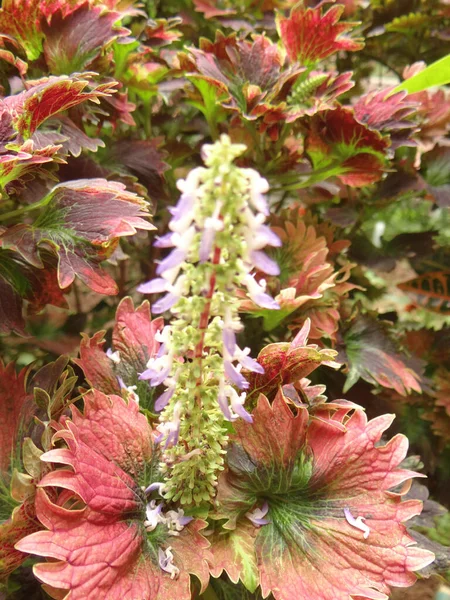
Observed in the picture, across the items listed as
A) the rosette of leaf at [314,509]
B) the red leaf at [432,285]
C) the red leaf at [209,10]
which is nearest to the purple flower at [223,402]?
the rosette of leaf at [314,509]

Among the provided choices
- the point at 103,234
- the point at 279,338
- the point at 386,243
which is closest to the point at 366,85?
the point at 386,243

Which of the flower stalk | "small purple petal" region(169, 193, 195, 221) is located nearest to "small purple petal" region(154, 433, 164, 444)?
the flower stalk

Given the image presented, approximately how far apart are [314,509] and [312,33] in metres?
0.70

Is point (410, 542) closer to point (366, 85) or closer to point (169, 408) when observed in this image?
point (169, 408)

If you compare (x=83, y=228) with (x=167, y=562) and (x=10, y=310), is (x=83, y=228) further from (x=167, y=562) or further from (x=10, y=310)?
(x=167, y=562)

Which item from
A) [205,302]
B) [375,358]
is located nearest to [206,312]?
[205,302]

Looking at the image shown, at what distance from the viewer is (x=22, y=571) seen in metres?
0.72

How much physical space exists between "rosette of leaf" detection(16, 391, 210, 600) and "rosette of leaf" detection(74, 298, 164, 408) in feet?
0.27

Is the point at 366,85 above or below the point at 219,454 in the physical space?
below

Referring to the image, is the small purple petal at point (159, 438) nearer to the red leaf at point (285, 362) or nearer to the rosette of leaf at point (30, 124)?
the red leaf at point (285, 362)

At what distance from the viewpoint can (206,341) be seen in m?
0.49

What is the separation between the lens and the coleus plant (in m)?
0.49

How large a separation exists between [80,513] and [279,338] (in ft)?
1.60

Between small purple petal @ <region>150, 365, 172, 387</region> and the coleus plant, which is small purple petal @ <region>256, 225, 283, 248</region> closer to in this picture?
the coleus plant
